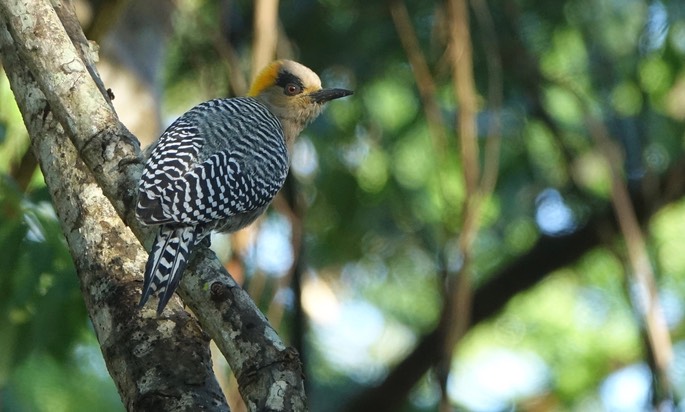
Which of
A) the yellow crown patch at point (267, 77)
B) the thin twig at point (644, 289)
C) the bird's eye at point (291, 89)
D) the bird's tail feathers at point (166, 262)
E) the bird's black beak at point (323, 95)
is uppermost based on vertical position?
the yellow crown patch at point (267, 77)

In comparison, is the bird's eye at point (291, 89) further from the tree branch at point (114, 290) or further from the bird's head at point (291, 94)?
the tree branch at point (114, 290)

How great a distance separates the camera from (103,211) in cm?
365

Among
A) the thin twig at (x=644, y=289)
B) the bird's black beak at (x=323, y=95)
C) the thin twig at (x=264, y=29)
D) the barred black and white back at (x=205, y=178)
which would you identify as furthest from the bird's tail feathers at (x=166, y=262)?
the bird's black beak at (x=323, y=95)

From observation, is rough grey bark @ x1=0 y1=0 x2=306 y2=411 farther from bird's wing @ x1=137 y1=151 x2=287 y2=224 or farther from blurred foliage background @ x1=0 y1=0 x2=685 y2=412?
blurred foliage background @ x1=0 y1=0 x2=685 y2=412

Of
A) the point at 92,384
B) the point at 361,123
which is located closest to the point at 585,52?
the point at 361,123

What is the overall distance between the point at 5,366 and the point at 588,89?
15.8 ft

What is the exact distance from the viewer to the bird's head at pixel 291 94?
634cm

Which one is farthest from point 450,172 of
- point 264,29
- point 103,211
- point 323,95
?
point 103,211

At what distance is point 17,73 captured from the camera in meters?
3.97

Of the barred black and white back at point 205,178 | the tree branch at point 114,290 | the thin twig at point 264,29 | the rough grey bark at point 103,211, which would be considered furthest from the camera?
the thin twig at point 264,29

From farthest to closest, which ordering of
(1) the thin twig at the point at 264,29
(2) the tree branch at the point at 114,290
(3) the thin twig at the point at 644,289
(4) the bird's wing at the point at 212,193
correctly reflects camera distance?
(1) the thin twig at the point at 264,29, (3) the thin twig at the point at 644,289, (4) the bird's wing at the point at 212,193, (2) the tree branch at the point at 114,290

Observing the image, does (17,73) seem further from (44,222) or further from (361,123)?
(361,123)

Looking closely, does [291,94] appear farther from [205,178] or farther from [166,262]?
[166,262]

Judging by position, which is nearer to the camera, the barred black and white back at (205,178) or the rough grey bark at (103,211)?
the rough grey bark at (103,211)
